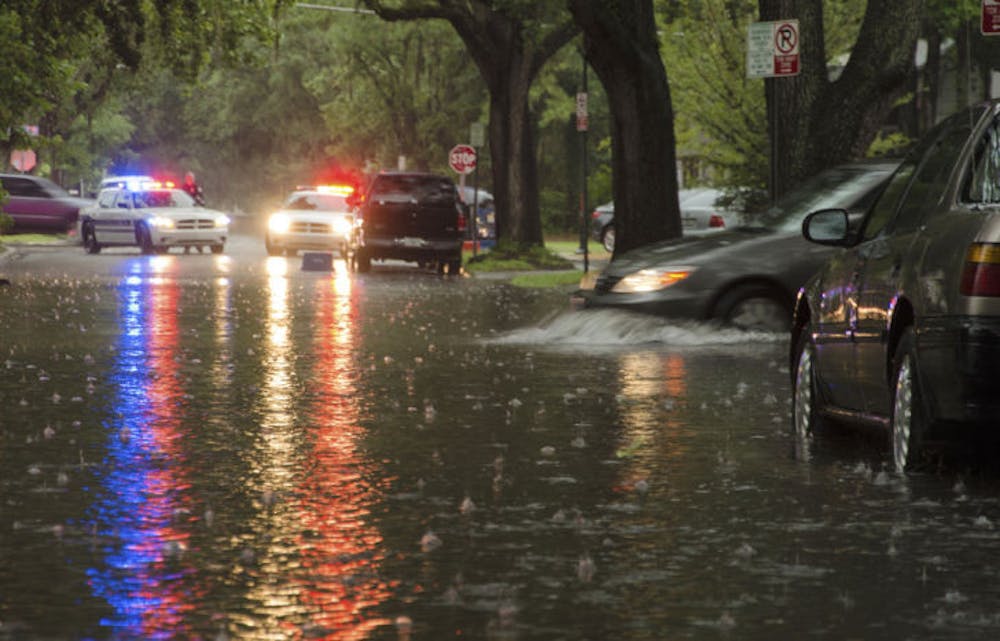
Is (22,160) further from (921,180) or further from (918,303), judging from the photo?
(918,303)

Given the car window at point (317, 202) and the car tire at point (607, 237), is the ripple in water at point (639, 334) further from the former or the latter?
the car tire at point (607, 237)

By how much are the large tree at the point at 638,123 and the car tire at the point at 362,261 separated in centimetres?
1080

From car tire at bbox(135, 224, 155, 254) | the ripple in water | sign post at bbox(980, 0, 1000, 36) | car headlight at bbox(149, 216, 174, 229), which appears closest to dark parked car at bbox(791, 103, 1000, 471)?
sign post at bbox(980, 0, 1000, 36)

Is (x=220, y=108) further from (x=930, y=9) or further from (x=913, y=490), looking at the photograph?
(x=913, y=490)

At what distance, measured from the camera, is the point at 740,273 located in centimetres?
1895

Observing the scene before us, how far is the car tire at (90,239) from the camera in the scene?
4866 cm

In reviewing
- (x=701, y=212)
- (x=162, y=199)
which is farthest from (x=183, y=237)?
(x=701, y=212)

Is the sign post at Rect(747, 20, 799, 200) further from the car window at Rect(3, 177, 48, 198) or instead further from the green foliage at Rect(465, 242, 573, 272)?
the car window at Rect(3, 177, 48, 198)

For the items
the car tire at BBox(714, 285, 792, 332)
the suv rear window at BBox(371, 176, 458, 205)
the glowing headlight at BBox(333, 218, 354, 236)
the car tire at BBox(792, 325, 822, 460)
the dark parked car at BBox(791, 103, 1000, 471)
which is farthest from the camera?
the glowing headlight at BBox(333, 218, 354, 236)

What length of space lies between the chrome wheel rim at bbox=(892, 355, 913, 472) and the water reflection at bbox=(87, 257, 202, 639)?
3402mm

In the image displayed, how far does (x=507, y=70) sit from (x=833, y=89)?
19.2 meters

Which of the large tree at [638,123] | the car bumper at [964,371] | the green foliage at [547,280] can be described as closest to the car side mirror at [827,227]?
the car bumper at [964,371]

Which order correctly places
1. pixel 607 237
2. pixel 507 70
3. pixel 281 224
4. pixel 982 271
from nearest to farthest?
1. pixel 982 271
2. pixel 507 70
3. pixel 281 224
4. pixel 607 237

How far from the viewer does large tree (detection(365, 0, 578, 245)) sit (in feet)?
138
